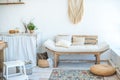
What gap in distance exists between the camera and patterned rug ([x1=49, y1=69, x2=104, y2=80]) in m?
4.42

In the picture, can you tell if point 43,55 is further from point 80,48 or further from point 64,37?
point 80,48

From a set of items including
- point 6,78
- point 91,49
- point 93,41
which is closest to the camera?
point 6,78

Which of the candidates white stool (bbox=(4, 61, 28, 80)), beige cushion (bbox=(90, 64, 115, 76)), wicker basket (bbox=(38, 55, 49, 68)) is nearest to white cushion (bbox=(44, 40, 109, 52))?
wicker basket (bbox=(38, 55, 49, 68))

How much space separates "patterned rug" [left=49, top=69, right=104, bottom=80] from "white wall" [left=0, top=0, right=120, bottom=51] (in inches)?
55.7

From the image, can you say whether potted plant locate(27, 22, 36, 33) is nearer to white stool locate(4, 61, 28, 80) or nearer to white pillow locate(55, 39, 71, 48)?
white pillow locate(55, 39, 71, 48)

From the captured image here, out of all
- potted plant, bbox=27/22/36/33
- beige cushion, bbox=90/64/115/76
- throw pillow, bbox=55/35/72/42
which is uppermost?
potted plant, bbox=27/22/36/33

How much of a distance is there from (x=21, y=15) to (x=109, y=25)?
2.58m

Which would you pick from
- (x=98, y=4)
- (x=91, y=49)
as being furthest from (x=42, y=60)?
(x=98, y=4)

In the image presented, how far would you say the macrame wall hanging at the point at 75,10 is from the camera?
5.79 metres

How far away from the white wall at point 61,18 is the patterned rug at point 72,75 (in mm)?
1415

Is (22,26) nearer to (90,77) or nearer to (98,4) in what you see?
(98,4)

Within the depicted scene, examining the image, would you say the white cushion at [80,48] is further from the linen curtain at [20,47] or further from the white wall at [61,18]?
the white wall at [61,18]

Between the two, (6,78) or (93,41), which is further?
(93,41)

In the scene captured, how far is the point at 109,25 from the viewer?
5.83 meters
